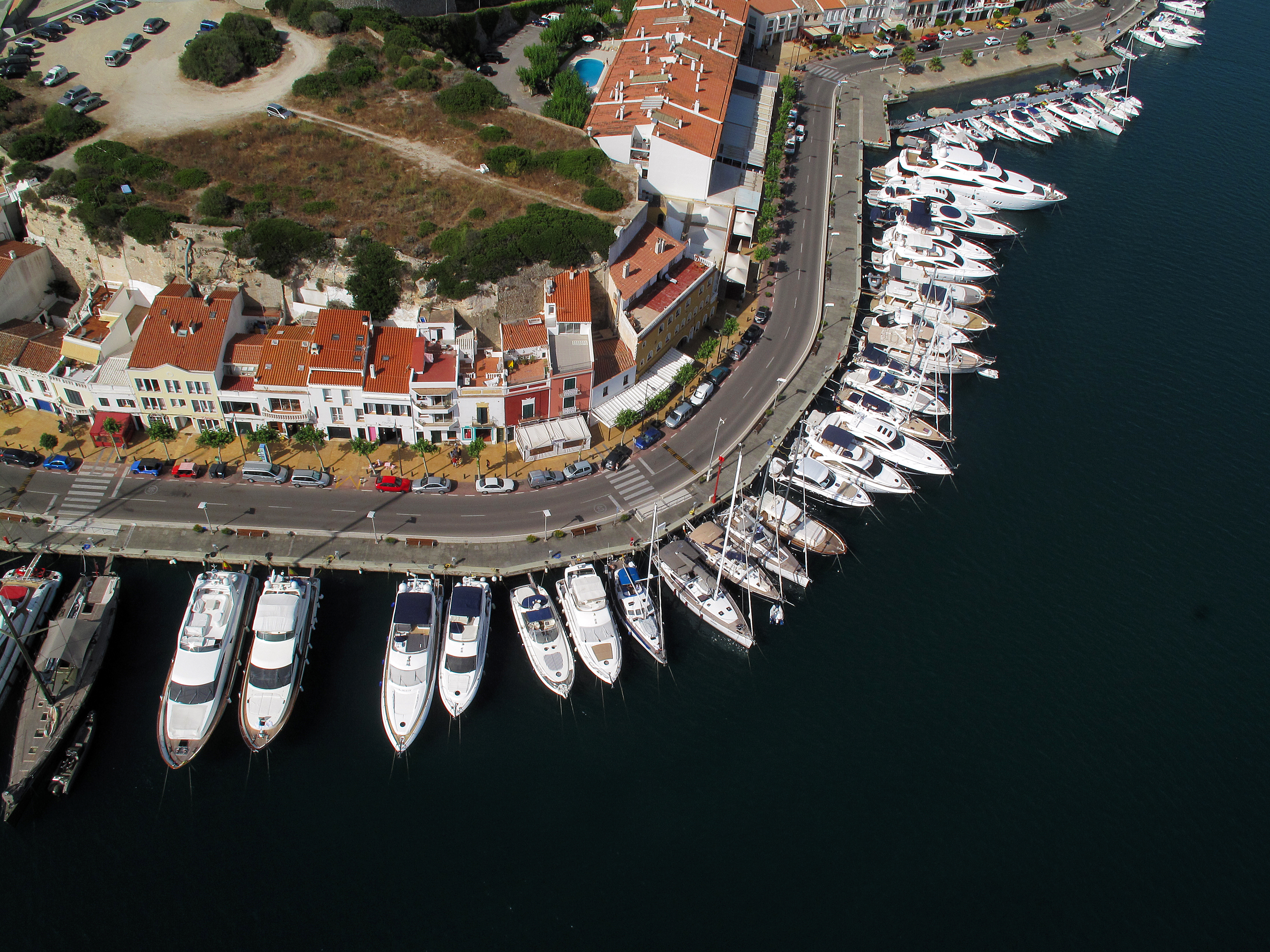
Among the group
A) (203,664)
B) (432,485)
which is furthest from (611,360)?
(203,664)

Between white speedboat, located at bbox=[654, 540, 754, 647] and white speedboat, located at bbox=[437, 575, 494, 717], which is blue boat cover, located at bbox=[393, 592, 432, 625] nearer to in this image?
white speedboat, located at bbox=[437, 575, 494, 717]

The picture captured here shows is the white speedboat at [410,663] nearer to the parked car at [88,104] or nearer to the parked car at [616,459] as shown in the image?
the parked car at [616,459]

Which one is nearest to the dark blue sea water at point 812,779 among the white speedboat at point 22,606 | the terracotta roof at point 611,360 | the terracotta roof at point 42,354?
the white speedboat at point 22,606

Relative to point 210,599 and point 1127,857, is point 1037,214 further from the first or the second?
point 210,599

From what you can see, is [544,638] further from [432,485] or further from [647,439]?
[647,439]

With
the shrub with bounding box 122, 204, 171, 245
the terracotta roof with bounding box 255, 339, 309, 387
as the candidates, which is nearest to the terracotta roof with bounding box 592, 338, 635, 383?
the terracotta roof with bounding box 255, 339, 309, 387

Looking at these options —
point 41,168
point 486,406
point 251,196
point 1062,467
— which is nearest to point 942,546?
point 1062,467

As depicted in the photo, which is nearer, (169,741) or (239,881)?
(239,881)
